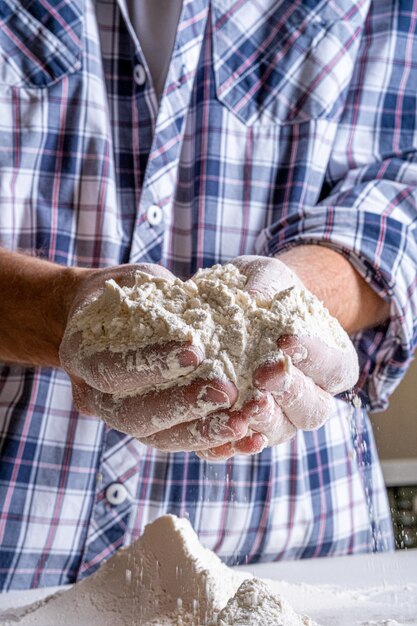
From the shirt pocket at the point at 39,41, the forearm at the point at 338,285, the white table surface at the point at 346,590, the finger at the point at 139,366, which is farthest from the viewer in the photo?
the shirt pocket at the point at 39,41

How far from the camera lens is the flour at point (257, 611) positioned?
501 mm

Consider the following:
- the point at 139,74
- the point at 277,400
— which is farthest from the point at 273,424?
the point at 139,74

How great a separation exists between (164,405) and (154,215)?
411 mm

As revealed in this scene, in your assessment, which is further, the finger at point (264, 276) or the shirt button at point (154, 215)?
the shirt button at point (154, 215)

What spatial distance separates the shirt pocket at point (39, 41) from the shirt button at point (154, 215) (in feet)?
0.56

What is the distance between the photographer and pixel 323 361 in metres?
0.51

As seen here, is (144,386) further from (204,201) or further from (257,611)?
(204,201)

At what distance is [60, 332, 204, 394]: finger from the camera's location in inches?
18.5

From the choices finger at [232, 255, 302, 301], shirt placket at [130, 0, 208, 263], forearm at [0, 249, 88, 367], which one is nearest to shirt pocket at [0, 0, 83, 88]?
shirt placket at [130, 0, 208, 263]

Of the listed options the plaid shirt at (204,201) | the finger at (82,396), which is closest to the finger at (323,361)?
the finger at (82,396)

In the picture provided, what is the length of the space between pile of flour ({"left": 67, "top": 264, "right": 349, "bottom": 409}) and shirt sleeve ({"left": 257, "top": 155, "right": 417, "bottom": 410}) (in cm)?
30

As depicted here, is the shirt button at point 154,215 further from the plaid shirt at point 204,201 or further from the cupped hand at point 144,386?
the cupped hand at point 144,386

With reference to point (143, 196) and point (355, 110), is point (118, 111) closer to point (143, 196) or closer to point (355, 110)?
point (143, 196)

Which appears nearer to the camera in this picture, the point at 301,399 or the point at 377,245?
the point at 301,399
